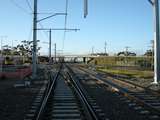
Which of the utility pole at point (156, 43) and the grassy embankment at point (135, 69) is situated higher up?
the utility pole at point (156, 43)

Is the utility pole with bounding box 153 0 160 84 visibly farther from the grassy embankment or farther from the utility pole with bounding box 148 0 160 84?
the grassy embankment

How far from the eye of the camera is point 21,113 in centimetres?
1291

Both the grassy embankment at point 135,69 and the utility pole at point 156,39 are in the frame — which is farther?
the grassy embankment at point 135,69

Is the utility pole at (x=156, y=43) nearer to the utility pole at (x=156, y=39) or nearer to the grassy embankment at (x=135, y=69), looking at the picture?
the utility pole at (x=156, y=39)

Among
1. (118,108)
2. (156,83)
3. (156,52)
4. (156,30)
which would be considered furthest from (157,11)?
(118,108)

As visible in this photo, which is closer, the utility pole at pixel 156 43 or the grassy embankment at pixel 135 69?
the utility pole at pixel 156 43

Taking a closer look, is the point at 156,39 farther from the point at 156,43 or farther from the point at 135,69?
the point at 135,69

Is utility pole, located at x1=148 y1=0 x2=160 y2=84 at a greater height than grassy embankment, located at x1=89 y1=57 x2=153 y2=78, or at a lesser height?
greater

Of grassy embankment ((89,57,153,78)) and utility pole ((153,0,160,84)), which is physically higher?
utility pole ((153,0,160,84))

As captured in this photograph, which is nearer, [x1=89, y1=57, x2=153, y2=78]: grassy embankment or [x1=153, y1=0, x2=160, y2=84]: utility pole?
[x1=153, y1=0, x2=160, y2=84]: utility pole

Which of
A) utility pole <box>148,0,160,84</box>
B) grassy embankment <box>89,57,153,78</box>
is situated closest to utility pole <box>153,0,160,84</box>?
utility pole <box>148,0,160,84</box>

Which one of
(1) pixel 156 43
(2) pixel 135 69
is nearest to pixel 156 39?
(1) pixel 156 43

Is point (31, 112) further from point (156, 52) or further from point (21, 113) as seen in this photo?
point (156, 52)

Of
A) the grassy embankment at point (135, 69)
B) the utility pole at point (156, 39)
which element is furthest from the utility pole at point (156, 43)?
the grassy embankment at point (135, 69)
